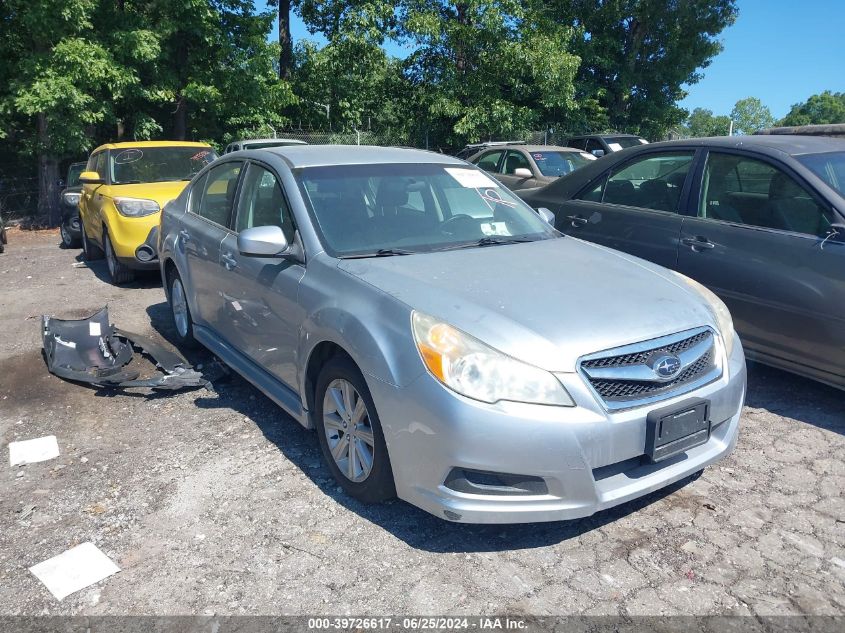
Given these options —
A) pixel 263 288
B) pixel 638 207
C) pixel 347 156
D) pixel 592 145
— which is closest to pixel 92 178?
pixel 347 156

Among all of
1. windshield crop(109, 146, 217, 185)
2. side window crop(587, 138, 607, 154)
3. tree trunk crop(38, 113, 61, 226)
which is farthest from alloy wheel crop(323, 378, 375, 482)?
side window crop(587, 138, 607, 154)

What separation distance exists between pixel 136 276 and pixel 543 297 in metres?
6.67

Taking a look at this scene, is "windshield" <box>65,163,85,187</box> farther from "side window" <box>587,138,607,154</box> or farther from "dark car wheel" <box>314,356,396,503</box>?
"side window" <box>587,138,607,154</box>

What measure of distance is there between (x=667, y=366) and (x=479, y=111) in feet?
58.4

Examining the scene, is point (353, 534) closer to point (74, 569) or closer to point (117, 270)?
point (74, 569)

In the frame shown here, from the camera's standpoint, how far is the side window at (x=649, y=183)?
17.2 ft

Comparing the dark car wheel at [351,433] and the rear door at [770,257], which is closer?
the dark car wheel at [351,433]

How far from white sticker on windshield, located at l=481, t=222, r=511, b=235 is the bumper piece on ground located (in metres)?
2.22

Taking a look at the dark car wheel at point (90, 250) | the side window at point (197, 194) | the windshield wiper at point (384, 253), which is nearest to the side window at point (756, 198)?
the windshield wiper at point (384, 253)

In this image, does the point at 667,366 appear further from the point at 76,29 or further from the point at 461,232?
the point at 76,29

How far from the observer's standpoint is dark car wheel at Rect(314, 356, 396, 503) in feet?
10.3

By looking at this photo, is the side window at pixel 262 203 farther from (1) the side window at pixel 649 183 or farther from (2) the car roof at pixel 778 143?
(2) the car roof at pixel 778 143

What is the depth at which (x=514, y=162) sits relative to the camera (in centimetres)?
1189

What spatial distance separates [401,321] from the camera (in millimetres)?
3021
